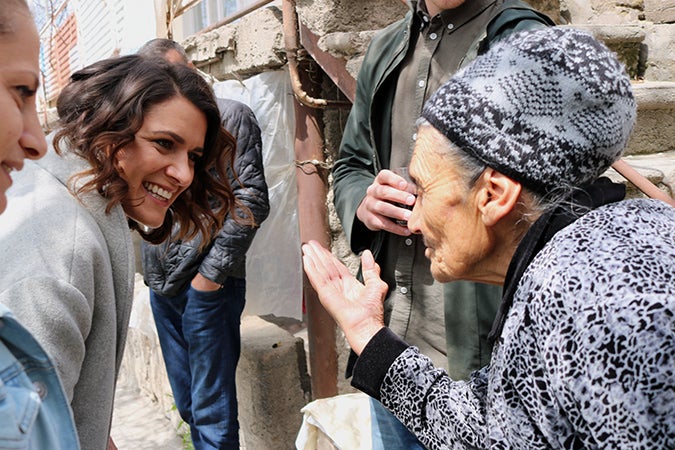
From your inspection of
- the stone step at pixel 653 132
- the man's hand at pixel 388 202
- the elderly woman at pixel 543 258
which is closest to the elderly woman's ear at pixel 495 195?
the elderly woman at pixel 543 258

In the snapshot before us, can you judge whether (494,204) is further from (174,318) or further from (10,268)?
(174,318)

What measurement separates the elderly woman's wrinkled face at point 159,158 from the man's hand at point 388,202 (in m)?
0.60

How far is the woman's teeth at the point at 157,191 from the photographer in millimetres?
1844

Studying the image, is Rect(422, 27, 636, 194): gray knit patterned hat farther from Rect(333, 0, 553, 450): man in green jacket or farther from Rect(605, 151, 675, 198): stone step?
Rect(605, 151, 675, 198): stone step

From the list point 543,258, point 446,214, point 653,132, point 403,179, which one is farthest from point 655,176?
point 543,258

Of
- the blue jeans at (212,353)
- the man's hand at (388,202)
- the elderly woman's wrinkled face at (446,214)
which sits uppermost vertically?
the elderly woman's wrinkled face at (446,214)

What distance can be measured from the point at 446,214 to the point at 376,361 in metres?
0.38

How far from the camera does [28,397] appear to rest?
0.94 meters

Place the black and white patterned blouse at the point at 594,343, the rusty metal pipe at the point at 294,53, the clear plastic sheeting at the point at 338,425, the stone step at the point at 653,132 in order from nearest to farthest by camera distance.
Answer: the black and white patterned blouse at the point at 594,343, the clear plastic sheeting at the point at 338,425, the stone step at the point at 653,132, the rusty metal pipe at the point at 294,53

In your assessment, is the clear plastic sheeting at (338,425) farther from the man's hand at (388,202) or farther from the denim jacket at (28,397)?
the denim jacket at (28,397)

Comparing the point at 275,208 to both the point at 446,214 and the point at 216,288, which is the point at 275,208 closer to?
the point at 216,288

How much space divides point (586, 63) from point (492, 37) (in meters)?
0.73

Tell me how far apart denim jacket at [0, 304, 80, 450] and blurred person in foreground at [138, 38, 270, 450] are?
Result: 1.86 m

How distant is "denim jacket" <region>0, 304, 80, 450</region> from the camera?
90 centimetres
